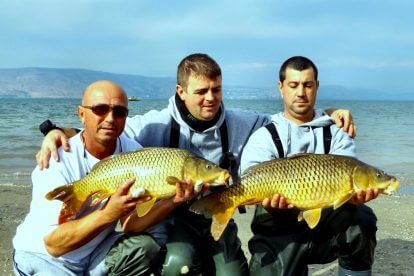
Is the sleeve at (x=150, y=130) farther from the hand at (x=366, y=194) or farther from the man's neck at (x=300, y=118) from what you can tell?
the hand at (x=366, y=194)

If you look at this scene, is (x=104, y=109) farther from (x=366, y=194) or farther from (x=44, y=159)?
(x=366, y=194)

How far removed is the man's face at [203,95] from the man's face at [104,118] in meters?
0.85

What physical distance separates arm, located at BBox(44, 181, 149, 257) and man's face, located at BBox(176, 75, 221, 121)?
1318 millimetres

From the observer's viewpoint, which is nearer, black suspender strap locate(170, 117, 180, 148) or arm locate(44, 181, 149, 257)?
arm locate(44, 181, 149, 257)

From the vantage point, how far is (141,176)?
3.93 m

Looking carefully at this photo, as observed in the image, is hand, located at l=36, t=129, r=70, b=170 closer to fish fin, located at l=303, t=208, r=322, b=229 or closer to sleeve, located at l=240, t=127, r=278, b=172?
sleeve, located at l=240, t=127, r=278, b=172

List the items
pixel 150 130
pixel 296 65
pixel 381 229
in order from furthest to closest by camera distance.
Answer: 1. pixel 381 229
2. pixel 150 130
3. pixel 296 65

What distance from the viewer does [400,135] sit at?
2452 centimetres

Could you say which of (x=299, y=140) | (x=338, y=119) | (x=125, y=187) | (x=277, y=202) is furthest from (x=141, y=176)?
(x=338, y=119)

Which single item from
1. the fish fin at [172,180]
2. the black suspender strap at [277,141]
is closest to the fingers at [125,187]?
the fish fin at [172,180]

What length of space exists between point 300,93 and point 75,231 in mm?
2438

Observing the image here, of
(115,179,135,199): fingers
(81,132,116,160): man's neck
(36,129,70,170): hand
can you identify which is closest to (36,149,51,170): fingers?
(36,129,70,170): hand

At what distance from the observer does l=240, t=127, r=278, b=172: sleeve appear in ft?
15.8

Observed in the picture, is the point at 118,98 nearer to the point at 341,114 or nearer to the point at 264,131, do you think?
the point at 264,131
